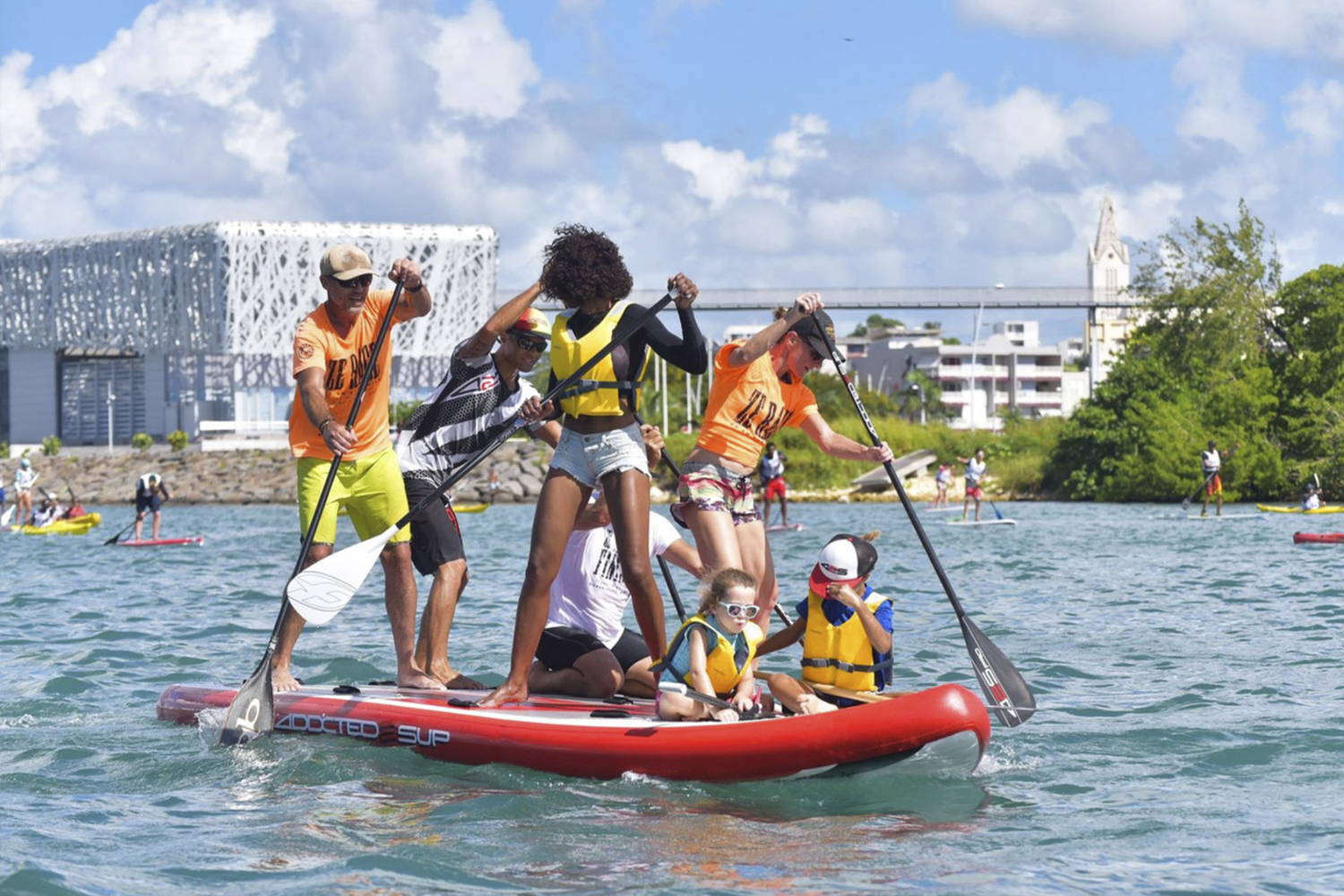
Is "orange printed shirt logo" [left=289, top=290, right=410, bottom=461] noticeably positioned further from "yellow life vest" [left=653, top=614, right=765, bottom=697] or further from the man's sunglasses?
"yellow life vest" [left=653, top=614, right=765, bottom=697]

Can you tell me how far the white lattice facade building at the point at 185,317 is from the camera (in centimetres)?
10162

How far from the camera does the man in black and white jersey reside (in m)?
9.12

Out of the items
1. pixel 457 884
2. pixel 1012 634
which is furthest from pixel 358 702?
pixel 1012 634

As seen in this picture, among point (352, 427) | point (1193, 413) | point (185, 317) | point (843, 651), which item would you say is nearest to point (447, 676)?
point (352, 427)

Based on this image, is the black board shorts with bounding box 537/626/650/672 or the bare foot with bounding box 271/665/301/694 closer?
the black board shorts with bounding box 537/626/650/672

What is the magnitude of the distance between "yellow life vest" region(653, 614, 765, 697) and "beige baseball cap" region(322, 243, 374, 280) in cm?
255

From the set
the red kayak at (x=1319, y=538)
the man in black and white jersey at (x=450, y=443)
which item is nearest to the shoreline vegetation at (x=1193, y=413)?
the red kayak at (x=1319, y=538)

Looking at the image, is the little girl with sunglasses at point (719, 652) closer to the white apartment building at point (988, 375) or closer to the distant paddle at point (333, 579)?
the distant paddle at point (333, 579)

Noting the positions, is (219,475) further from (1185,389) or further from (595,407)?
(595,407)

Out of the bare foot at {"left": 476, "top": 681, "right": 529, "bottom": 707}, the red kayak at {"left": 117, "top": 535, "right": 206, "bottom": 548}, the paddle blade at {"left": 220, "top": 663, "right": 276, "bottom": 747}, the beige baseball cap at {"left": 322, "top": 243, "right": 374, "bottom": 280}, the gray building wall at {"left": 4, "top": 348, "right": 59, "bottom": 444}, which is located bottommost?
the red kayak at {"left": 117, "top": 535, "right": 206, "bottom": 548}

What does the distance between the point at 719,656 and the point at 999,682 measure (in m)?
1.64

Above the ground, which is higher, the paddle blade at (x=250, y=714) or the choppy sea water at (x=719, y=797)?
the paddle blade at (x=250, y=714)

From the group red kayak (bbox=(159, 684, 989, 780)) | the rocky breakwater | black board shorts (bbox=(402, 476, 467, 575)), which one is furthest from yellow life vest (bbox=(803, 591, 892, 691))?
the rocky breakwater

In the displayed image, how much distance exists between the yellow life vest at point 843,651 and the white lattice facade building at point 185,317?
3498 inches
